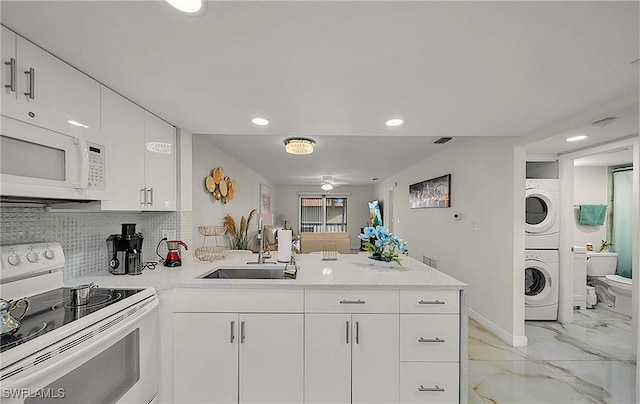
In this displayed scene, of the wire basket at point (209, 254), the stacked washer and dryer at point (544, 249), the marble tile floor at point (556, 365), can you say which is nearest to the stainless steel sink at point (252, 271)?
the wire basket at point (209, 254)

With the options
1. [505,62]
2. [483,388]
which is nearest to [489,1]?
[505,62]

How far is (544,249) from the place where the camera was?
3494mm

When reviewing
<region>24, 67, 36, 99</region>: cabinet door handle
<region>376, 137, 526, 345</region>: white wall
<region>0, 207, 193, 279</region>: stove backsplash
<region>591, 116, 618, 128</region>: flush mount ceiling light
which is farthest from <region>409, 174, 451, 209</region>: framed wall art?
<region>24, 67, 36, 99</region>: cabinet door handle

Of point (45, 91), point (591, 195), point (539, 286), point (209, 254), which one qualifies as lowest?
point (539, 286)

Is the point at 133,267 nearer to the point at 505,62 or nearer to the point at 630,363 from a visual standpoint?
the point at 505,62

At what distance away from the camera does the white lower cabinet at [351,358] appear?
70.9 inches

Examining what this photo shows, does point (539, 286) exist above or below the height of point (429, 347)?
below

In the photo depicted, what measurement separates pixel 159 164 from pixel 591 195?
6.09 m

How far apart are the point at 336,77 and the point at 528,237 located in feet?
11.1

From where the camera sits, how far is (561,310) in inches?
138

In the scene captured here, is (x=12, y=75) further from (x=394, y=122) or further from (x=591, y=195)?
(x=591, y=195)

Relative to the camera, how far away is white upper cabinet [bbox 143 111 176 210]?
82.7 inches

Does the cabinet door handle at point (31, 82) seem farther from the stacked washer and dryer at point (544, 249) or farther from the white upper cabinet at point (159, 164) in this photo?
the stacked washer and dryer at point (544, 249)

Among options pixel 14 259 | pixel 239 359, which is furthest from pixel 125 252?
pixel 239 359
